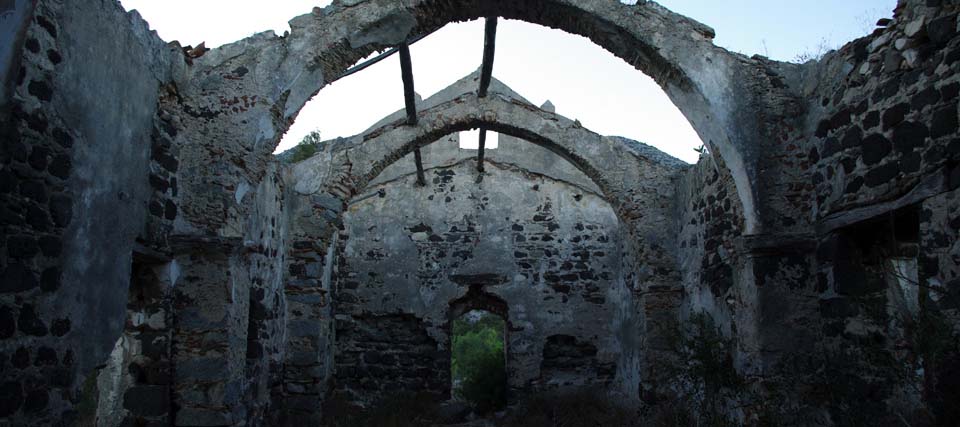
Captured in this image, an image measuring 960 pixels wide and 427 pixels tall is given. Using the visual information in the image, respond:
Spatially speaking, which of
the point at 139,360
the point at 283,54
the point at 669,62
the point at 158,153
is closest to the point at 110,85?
the point at 158,153

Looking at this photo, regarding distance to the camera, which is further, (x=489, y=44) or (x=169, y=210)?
(x=489, y=44)

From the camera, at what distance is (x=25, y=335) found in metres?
3.42

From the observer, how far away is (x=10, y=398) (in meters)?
3.30

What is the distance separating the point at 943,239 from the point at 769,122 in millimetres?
1899

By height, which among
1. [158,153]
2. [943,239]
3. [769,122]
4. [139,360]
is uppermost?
[769,122]

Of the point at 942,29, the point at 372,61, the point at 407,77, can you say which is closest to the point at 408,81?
the point at 407,77

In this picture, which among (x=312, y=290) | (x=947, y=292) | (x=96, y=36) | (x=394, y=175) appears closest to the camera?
(x=947, y=292)

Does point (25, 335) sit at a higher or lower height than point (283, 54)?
lower

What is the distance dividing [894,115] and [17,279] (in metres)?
5.09

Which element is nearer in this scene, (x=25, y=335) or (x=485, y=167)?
(x=25, y=335)

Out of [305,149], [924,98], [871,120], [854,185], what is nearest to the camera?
[924,98]

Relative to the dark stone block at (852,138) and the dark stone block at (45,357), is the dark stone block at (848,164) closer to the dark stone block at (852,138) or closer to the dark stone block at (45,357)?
the dark stone block at (852,138)

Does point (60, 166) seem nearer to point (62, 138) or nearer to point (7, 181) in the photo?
point (62, 138)

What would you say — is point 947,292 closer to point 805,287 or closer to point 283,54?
point 805,287
